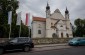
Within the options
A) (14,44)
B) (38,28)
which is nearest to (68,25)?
(38,28)

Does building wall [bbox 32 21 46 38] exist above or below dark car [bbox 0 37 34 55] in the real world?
above

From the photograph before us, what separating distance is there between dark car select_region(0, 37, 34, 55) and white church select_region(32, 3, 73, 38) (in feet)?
166

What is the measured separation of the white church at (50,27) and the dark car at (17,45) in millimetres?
50684

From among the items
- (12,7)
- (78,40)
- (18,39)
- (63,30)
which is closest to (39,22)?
(63,30)

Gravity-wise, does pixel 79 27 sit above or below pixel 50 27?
above

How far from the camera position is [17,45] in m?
18.2

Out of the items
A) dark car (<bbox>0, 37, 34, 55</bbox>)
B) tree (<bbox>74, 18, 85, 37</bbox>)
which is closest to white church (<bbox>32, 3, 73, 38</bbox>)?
tree (<bbox>74, 18, 85, 37</bbox>)

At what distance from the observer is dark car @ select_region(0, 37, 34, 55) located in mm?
17097

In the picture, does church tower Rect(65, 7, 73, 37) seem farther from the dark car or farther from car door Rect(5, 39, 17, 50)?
car door Rect(5, 39, 17, 50)

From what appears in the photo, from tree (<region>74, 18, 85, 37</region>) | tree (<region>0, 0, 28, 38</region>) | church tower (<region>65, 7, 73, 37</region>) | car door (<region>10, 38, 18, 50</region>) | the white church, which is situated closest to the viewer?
car door (<region>10, 38, 18, 50</region>)

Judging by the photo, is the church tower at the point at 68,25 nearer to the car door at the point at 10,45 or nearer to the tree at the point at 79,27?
the tree at the point at 79,27

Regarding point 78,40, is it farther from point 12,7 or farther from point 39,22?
point 39,22

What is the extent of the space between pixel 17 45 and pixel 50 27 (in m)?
53.9

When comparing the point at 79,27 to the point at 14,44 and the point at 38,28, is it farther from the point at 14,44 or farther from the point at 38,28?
the point at 14,44
